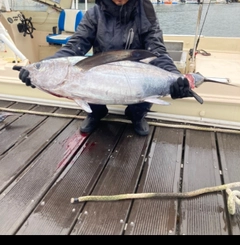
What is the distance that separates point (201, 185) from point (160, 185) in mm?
283

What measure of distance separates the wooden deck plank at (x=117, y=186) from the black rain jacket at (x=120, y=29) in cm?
78

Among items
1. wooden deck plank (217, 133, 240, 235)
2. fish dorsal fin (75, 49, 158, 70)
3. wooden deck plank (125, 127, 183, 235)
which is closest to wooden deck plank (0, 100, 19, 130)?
fish dorsal fin (75, 49, 158, 70)

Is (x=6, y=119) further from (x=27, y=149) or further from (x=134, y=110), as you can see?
(x=134, y=110)

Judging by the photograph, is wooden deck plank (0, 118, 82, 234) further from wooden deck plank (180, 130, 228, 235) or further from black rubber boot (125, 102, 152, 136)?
wooden deck plank (180, 130, 228, 235)

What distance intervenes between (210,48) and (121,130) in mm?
2782

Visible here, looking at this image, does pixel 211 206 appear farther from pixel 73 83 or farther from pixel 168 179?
pixel 73 83

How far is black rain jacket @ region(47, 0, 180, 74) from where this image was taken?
2.41 metres

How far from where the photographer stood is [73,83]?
187 cm

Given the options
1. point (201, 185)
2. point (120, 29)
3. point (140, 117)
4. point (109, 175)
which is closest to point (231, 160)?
point (201, 185)

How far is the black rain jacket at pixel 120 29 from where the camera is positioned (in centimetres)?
241

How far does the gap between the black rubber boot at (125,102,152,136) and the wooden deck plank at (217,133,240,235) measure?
26.4 inches

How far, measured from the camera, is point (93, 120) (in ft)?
9.02

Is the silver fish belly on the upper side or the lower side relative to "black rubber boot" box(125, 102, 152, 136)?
upper

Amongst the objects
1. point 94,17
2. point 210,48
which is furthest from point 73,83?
point 210,48
